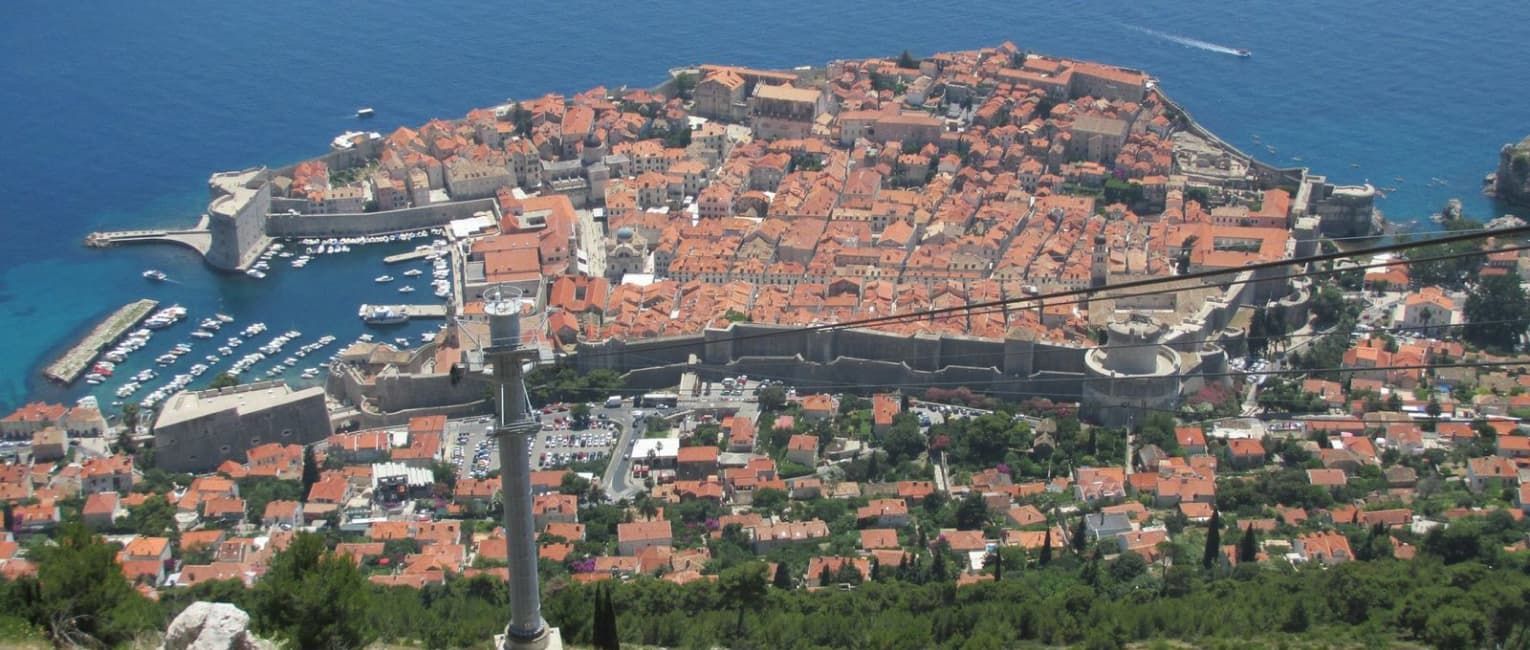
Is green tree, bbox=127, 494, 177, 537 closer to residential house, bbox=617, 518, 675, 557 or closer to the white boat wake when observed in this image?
residential house, bbox=617, 518, 675, 557

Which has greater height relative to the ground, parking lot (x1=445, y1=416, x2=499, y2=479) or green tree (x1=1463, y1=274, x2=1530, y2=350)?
green tree (x1=1463, y1=274, x2=1530, y2=350)

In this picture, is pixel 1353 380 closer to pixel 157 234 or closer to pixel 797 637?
pixel 797 637

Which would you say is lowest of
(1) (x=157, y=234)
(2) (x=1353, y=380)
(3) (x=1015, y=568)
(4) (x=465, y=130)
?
(3) (x=1015, y=568)

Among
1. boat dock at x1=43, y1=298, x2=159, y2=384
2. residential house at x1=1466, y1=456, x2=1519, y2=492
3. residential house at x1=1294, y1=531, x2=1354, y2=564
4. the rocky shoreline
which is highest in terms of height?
the rocky shoreline

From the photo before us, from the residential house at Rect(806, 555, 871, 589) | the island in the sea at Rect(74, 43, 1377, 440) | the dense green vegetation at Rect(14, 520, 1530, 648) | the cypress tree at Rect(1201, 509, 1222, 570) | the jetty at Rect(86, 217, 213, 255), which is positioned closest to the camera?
the dense green vegetation at Rect(14, 520, 1530, 648)

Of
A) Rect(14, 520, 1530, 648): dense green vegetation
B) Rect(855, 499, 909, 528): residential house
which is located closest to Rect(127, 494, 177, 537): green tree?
Rect(14, 520, 1530, 648): dense green vegetation

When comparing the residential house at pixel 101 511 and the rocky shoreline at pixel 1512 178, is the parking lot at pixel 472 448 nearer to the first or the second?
the residential house at pixel 101 511

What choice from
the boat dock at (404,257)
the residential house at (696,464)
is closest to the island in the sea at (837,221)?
the boat dock at (404,257)

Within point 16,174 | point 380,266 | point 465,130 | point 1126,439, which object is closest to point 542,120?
point 465,130

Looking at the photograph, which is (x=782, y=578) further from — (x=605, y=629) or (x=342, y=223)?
(x=342, y=223)
